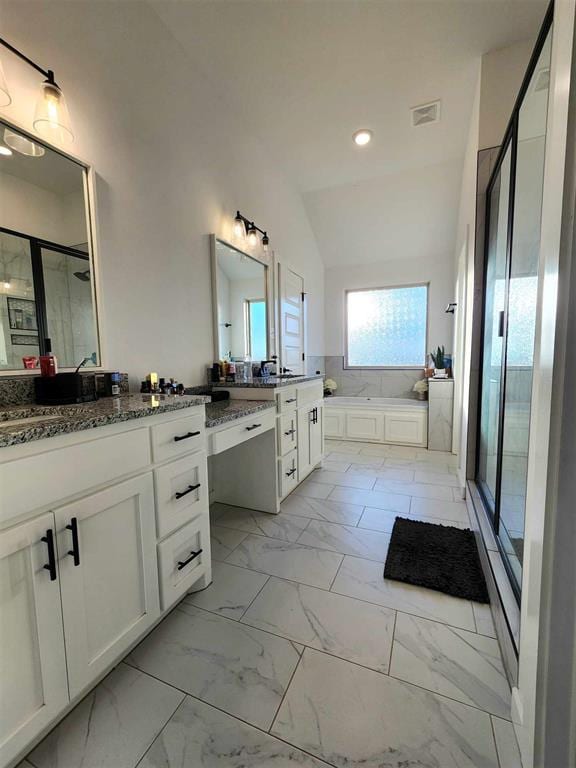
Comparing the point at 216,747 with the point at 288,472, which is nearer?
the point at 216,747

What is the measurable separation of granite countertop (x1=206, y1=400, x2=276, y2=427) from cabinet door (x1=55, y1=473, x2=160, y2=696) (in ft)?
1.68

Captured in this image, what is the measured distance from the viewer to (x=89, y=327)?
5.06ft

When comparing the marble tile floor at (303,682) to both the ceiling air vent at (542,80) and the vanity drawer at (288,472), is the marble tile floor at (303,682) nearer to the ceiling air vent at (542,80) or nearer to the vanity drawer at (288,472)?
the vanity drawer at (288,472)

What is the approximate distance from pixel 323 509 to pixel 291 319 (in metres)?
2.17

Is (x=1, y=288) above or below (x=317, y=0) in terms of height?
below

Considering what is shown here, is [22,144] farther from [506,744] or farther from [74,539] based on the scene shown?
[506,744]

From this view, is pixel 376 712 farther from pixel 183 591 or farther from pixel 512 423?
pixel 512 423

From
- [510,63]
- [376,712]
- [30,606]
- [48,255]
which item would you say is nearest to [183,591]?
[30,606]

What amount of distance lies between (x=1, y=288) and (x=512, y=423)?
7.79 ft

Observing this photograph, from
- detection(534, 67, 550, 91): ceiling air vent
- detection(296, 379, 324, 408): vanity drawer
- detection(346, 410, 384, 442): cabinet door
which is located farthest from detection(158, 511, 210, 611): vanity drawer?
detection(346, 410, 384, 442): cabinet door

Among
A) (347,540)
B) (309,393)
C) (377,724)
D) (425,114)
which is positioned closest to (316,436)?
(309,393)

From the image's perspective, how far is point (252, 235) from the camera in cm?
277

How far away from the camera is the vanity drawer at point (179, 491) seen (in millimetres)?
1237

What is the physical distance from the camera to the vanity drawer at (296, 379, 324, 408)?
2578 millimetres
